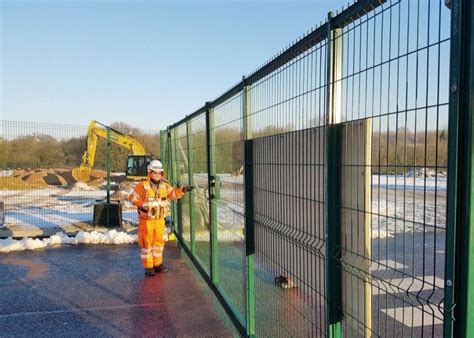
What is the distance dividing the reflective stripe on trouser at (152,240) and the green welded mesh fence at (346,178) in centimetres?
284

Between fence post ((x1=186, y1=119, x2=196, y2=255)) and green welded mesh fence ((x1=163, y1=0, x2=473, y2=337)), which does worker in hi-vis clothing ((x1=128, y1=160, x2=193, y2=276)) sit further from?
green welded mesh fence ((x1=163, y1=0, x2=473, y2=337))

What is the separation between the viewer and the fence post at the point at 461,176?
4.60 feet

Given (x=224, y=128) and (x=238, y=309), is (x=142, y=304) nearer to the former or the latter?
(x=238, y=309)

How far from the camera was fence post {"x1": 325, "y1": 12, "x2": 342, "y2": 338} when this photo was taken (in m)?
2.19


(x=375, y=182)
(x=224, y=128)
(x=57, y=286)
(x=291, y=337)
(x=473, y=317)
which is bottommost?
(x=57, y=286)

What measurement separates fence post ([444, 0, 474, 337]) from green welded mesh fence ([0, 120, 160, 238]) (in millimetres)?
9918

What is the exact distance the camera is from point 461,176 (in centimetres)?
144

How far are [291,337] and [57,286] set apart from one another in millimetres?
4615

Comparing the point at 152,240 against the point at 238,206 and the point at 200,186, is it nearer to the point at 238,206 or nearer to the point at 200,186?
the point at 200,186

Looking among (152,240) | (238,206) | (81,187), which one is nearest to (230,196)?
(238,206)

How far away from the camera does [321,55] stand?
2.39 meters

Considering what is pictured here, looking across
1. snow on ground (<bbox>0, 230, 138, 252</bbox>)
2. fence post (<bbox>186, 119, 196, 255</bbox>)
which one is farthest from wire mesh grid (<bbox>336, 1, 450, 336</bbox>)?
snow on ground (<bbox>0, 230, 138, 252</bbox>)

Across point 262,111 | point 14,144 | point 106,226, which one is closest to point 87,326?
point 262,111

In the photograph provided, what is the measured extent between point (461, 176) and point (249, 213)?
2.47m
